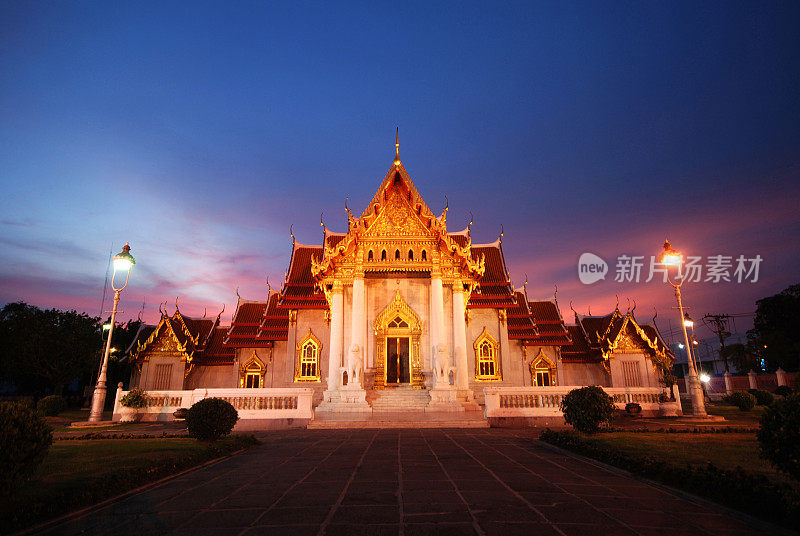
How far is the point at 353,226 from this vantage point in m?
21.9

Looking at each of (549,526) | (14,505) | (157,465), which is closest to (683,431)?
(549,526)

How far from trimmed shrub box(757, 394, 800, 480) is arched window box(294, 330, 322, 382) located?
2233 centimetres

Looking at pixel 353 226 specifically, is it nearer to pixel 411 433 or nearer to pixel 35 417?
pixel 411 433

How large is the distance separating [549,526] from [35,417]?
632cm

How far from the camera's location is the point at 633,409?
1841 cm

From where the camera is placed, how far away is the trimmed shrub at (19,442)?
4.86 meters

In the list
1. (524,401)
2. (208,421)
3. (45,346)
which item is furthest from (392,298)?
(45,346)

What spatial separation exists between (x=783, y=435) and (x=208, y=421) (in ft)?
35.8

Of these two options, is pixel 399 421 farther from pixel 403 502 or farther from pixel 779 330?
pixel 779 330

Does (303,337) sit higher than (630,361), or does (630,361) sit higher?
(303,337)

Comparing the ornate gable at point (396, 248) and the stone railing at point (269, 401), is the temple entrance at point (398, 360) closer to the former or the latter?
the ornate gable at point (396, 248)

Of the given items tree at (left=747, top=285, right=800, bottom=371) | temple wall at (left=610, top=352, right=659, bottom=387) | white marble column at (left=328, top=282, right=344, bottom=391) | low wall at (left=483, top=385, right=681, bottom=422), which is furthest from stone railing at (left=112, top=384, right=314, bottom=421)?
tree at (left=747, top=285, right=800, bottom=371)

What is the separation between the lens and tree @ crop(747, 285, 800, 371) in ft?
127

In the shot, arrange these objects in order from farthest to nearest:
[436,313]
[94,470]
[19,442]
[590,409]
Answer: [436,313]
[590,409]
[94,470]
[19,442]
